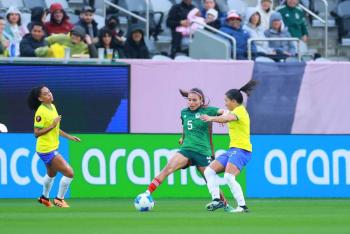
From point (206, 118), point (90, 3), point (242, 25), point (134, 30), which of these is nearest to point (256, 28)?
point (242, 25)

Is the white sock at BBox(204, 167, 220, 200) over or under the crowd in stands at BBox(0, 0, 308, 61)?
under

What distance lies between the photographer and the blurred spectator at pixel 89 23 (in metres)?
26.2

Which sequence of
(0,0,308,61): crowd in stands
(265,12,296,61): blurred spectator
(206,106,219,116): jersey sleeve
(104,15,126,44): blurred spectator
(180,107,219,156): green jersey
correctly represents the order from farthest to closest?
(265,12,296,61): blurred spectator
(104,15,126,44): blurred spectator
(0,0,308,61): crowd in stands
(180,107,219,156): green jersey
(206,106,219,116): jersey sleeve

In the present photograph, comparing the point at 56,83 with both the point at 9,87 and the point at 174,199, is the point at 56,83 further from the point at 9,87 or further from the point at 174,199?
the point at 174,199

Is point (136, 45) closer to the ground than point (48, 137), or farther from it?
farther from it

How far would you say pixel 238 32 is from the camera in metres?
27.3

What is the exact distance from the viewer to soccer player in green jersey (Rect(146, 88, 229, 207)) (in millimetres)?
19359

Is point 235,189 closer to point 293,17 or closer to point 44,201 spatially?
point 44,201

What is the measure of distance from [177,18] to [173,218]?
452 inches

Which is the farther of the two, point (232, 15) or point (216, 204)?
point (232, 15)

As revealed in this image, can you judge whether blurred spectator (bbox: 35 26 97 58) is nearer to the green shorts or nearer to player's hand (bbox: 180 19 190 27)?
player's hand (bbox: 180 19 190 27)

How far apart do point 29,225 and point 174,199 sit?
7590 millimetres

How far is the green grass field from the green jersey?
0.99 meters

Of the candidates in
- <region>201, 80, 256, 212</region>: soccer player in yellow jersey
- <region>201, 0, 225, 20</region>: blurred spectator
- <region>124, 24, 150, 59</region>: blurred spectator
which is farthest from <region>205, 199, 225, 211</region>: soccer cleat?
<region>201, 0, 225, 20</region>: blurred spectator
